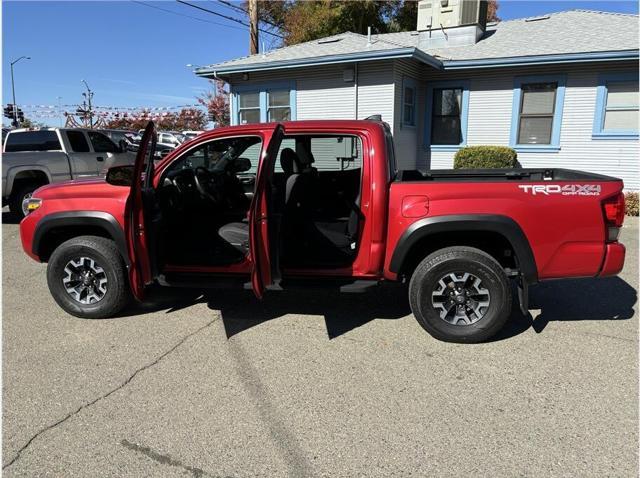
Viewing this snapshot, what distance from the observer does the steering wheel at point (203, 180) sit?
4879 millimetres

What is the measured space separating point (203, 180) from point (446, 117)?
9414 millimetres

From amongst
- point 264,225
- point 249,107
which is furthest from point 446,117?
point 264,225

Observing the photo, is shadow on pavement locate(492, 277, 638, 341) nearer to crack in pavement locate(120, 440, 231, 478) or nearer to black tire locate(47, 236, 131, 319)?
crack in pavement locate(120, 440, 231, 478)

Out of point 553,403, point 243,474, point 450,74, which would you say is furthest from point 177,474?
point 450,74

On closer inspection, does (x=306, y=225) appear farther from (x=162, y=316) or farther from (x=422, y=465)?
(x=422, y=465)

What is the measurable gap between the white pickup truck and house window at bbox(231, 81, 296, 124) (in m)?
4.25

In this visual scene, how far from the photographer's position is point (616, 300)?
505 centimetres

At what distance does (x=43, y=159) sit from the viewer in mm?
9961

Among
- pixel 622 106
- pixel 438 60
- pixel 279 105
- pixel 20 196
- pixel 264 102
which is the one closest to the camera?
pixel 20 196

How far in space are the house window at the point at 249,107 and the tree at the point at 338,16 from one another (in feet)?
40.2

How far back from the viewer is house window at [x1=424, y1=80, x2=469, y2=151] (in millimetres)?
12484

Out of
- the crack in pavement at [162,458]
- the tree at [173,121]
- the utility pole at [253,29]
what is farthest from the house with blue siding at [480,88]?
the tree at [173,121]

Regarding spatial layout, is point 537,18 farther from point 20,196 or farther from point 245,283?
point 20,196

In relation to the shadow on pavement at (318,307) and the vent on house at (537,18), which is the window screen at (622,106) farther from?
the shadow on pavement at (318,307)
